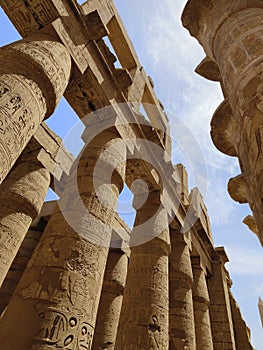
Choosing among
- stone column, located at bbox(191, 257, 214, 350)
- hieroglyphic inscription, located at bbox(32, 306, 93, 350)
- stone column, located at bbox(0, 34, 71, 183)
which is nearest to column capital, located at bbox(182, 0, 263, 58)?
stone column, located at bbox(0, 34, 71, 183)

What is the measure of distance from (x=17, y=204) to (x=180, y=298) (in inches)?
205

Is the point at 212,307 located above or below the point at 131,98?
below

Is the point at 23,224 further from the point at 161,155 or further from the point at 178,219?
the point at 178,219

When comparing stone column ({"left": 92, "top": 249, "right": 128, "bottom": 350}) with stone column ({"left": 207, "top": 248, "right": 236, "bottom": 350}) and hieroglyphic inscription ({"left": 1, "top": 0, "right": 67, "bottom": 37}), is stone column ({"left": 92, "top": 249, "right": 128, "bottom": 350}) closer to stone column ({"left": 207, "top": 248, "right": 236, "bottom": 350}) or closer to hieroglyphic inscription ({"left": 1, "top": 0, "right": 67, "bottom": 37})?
stone column ({"left": 207, "top": 248, "right": 236, "bottom": 350})

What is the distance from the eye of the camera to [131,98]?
8.59 meters

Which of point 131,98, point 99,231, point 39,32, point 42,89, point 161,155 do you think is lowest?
point 99,231

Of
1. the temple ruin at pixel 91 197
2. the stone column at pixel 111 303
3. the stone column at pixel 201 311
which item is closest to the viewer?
the temple ruin at pixel 91 197

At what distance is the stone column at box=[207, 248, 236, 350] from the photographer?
413 inches

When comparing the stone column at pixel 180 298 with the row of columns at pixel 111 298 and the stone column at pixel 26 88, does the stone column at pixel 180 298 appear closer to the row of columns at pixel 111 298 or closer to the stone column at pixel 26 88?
the row of columns at pixel 111 298

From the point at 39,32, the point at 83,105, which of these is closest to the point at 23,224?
the point at 83,105

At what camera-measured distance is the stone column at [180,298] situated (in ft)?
24.0

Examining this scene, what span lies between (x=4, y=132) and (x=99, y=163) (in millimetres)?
2409

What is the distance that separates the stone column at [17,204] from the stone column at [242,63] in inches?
172

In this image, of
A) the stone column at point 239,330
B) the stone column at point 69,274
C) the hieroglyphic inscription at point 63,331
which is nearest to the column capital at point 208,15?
the stone column at point 69,274
